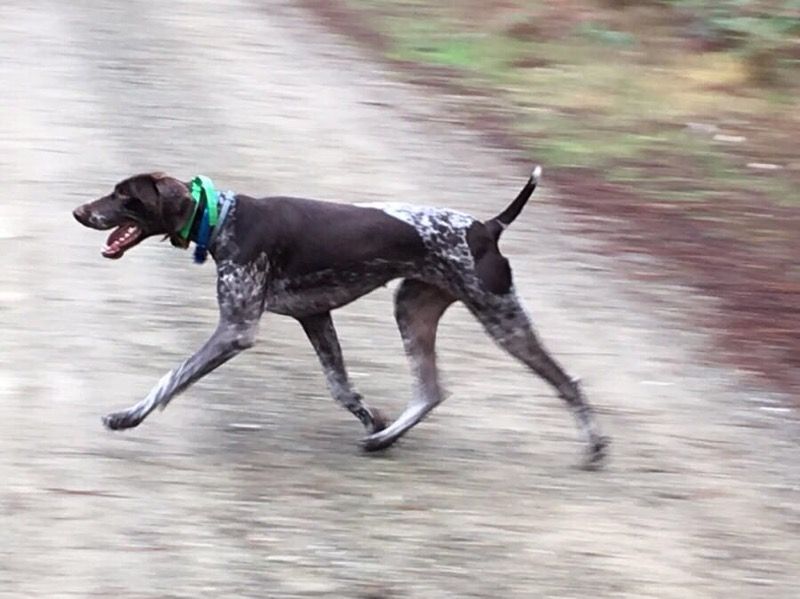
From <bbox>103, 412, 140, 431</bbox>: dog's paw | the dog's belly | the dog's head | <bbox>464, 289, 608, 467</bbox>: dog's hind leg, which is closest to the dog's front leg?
<bbox>103, 412, 140, 431</bbox>: dog's paw

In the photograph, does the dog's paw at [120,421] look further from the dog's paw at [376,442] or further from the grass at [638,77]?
the grass at [638,77]

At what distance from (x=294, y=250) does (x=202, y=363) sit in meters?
0.66

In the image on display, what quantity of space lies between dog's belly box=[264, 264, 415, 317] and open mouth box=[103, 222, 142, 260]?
65cm

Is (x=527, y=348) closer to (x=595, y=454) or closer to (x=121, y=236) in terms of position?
(x=595, y=454)

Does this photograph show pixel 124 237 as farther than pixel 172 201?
Yes

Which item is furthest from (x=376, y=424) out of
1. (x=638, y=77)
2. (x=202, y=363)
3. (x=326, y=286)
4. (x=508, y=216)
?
(x=638, y=77)

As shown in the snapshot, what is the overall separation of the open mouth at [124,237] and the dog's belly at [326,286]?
65 cm

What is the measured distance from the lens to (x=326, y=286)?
7148 millimetres

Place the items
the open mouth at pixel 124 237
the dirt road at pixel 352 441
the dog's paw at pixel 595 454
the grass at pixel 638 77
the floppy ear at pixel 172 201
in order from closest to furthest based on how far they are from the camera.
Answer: the dirt road at pixel 352 441 → the floppy ear at pixel 172 201 → the open mouth at pixel 124 237 → the dog's paw at pixel 595 454 → the grass at pixel 638 77

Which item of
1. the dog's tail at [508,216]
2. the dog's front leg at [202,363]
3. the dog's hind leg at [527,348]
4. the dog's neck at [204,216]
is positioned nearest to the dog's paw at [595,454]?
the dog's hind leg at [527,348]

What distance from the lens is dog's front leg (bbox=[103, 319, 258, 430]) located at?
700 centimetres

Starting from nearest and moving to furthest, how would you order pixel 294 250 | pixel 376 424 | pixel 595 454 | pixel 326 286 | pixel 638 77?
pixel 294 250 < pixel 326 286 < pixel 595 454 < pixel 376 424 < pixel 638 77

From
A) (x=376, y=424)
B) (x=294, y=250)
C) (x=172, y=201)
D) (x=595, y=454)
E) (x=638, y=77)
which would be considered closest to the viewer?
(x=172, y=201)

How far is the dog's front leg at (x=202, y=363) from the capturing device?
7.00 meters
